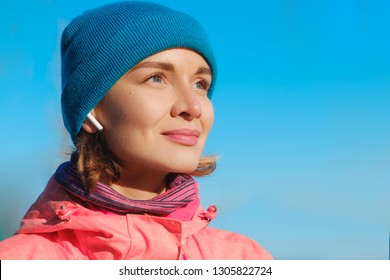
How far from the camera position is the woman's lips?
2363 millimetres

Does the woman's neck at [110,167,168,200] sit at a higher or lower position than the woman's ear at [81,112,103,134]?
lower

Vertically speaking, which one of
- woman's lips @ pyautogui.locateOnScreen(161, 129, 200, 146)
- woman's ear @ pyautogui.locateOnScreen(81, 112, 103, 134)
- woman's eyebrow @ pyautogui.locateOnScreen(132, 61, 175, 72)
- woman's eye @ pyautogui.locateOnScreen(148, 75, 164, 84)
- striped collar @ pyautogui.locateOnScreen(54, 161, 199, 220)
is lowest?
striped collar @ pyautogui.locateOnScreen(54, 161, 199, 220)

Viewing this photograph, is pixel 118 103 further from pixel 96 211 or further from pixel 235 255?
pixel 235 255

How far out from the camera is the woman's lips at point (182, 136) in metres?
2.36

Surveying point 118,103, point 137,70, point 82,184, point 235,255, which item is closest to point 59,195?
point 82,184

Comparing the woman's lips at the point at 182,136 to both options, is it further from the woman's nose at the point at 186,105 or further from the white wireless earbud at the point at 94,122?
the white wireless earbud at the point at 94,122

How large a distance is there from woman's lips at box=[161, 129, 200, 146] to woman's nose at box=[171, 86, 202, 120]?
66 mm

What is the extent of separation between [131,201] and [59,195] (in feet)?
1.28

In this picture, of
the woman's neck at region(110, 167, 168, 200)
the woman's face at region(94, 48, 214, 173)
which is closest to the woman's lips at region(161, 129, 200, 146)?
the woman's face at region(94, 48, 214, 173)

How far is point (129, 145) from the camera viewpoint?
2377 mm

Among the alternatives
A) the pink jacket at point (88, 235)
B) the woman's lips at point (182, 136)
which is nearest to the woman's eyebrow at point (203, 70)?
the woman's lips at point (182, 136)

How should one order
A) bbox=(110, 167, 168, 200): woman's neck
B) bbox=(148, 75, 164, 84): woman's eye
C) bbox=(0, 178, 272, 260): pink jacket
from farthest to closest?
bbox=(110, 167, 168, 200): woman's neck → bbox=(148, 75, 164, 84): woman's eye → bbox=(0, 178, 272, 260): pink jacket

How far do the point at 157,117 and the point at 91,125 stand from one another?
0.41 metres

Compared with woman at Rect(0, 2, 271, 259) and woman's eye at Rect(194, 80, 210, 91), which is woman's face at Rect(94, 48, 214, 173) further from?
woman's eye at Rect(194, 80, 210, 91)
